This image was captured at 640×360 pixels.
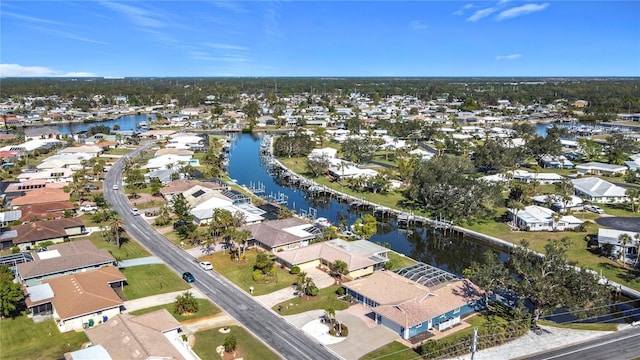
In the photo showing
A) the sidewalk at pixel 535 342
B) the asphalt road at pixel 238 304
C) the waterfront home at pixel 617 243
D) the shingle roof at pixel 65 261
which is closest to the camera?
the sidewalk at pixel 535 342

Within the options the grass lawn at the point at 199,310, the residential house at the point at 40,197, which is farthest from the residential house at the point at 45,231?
the grass lawn at the point at 199,310

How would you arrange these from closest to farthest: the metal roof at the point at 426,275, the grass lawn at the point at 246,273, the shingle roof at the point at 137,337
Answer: the shingle roof at the point at 137,337, the metal roof at the point at 426,275, the grass lawn at the point at 246,273

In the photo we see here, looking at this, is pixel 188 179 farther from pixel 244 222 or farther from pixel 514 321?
pixel 514 321

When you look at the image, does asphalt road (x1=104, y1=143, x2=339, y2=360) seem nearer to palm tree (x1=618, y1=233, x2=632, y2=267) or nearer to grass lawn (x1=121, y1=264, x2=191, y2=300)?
grass lawn (x1=121, y1=264, x2=191, y2=300)

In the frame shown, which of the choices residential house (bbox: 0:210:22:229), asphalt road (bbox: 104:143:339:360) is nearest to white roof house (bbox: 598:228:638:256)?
asphalt road (bbox: 104:143:339:360)

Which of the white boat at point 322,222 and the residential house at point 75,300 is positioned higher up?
the residential house at point 75,300

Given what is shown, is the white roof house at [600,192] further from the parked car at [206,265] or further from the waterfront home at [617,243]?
the parked car at [206,265]

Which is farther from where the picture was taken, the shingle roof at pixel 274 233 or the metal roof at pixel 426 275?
the shingle roof at pixel 274 233
